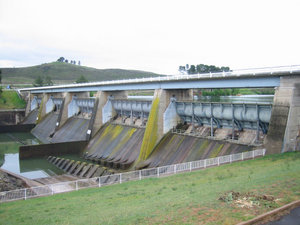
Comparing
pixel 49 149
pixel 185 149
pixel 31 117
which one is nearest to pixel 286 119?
pixel 185 149

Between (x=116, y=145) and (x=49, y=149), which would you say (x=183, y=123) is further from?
(x=49, y=149)

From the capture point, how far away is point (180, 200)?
11.2 metres

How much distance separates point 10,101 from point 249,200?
83.9 meters

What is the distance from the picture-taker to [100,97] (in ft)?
143

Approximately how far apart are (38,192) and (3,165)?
2278 cm

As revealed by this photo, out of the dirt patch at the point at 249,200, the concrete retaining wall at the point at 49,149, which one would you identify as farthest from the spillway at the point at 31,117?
the dirt patch at the point at 249,200

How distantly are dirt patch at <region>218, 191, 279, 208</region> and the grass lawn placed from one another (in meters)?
79.4

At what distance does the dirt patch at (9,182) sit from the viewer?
64.1 ft

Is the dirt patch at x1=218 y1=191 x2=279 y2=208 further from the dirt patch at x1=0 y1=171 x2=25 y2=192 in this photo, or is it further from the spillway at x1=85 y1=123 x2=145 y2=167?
the spillway at x1=85 y1=123 x2=145 y2=167

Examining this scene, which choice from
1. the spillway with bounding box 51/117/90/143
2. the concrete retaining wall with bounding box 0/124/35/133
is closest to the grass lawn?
the concrete retaining wall with bounding box 0/124/35/133

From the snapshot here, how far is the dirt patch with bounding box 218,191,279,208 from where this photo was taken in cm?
934

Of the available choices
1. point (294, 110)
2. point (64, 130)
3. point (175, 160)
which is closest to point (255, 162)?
point (294, 110)

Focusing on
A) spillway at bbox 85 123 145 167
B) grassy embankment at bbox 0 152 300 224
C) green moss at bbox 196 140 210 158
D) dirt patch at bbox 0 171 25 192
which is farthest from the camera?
spillway at bbox 85 123 145 167

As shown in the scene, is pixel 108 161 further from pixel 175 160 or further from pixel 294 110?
pixel 294 110
